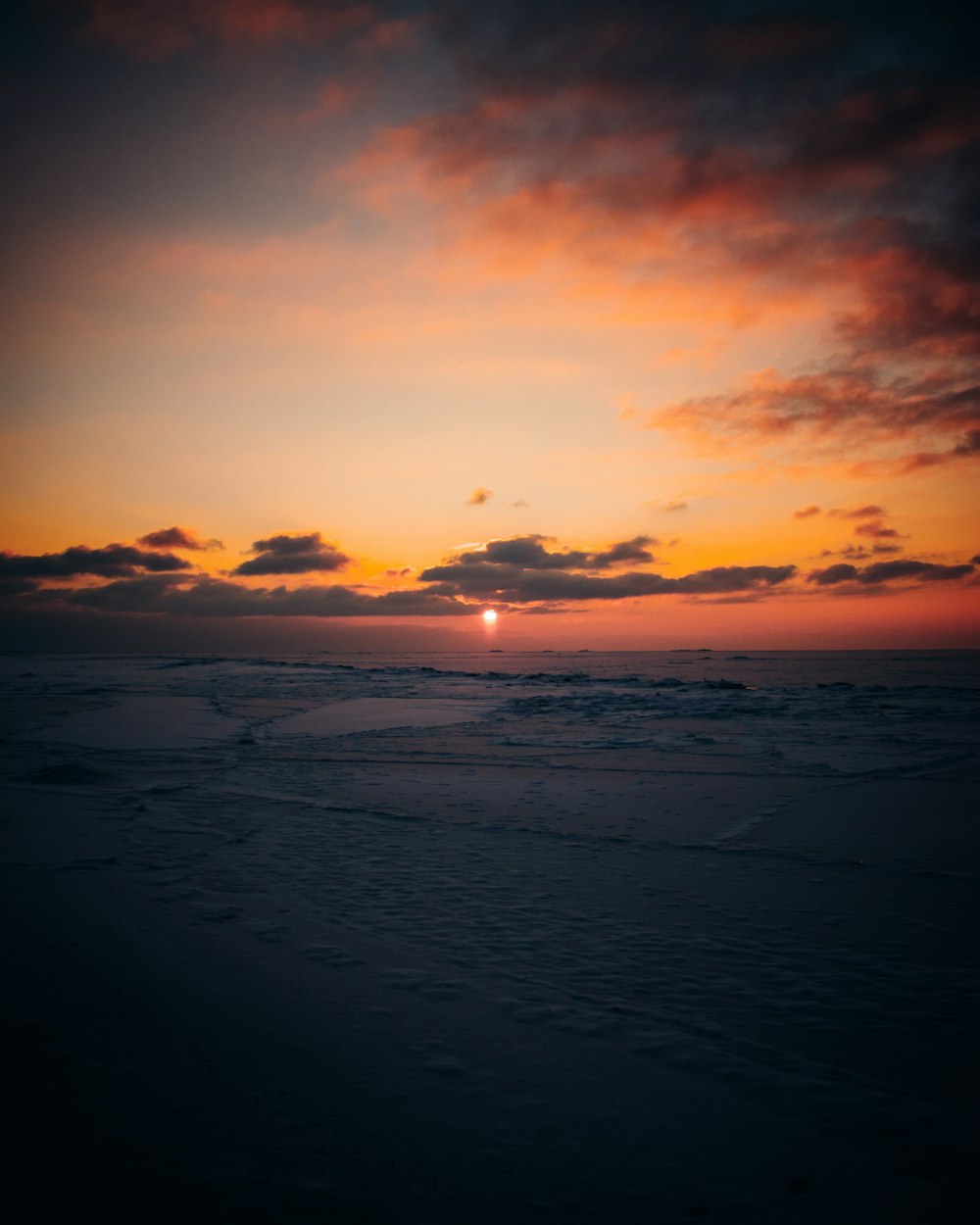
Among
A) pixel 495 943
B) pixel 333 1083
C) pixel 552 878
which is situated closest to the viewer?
pixel 333 1083

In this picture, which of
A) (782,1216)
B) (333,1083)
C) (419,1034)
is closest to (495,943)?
(419,1034)

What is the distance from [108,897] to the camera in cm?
487

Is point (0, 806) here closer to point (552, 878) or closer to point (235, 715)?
point (552, 878)

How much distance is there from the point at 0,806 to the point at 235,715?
34.7 ft

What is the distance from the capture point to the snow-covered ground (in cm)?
234

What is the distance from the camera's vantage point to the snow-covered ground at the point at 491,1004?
7.69ft

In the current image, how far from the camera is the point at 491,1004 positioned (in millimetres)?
3484

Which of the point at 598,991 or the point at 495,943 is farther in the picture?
the point at 495,943

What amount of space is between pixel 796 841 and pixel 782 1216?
15.6 ft

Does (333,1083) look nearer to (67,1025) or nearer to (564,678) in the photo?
(67,1025)

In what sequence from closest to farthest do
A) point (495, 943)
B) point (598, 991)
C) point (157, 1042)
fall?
point (157, 1042) < point (598, 991) < point (495, 943)

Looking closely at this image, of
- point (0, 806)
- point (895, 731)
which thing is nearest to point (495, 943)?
point (0, 806)

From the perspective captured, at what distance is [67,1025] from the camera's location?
3.18m

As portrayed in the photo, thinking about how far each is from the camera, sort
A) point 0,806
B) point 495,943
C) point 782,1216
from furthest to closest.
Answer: point 0,806 < point 495,943 < point 782,1216
